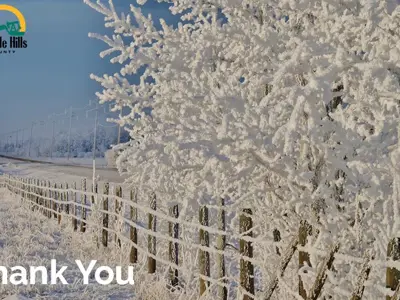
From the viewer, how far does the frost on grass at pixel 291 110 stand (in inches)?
159

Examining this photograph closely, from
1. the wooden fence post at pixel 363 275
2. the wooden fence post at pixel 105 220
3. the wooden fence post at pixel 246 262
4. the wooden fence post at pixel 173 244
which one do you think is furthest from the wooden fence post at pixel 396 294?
the wooden fence post at pixel 105 220

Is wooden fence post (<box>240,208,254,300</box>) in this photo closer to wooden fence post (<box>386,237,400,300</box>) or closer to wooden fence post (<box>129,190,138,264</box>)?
wooden fence post (<box>386,237,400,300</box>)

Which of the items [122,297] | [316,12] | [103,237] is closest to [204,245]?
[122,297]

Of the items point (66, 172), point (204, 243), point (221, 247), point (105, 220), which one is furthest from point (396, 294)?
point (66, 172)

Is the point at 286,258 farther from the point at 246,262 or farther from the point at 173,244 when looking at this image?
the point at 173,244

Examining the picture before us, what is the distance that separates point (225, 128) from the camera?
4227mm

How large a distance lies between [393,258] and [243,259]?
8.40 feet

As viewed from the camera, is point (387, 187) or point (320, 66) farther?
point (387, 187)

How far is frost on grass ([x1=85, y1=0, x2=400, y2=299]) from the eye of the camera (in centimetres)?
404

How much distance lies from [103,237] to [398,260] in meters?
9.18

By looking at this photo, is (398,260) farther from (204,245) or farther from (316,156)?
(204,245)

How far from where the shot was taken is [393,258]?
11.3 feet

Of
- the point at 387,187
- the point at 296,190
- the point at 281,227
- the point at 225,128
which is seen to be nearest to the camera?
the point at 225,128

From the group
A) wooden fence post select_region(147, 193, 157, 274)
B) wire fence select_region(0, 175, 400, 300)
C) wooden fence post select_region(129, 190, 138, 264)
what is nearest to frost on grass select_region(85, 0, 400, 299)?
wire fence select_region(0, 175, 400, 300)
